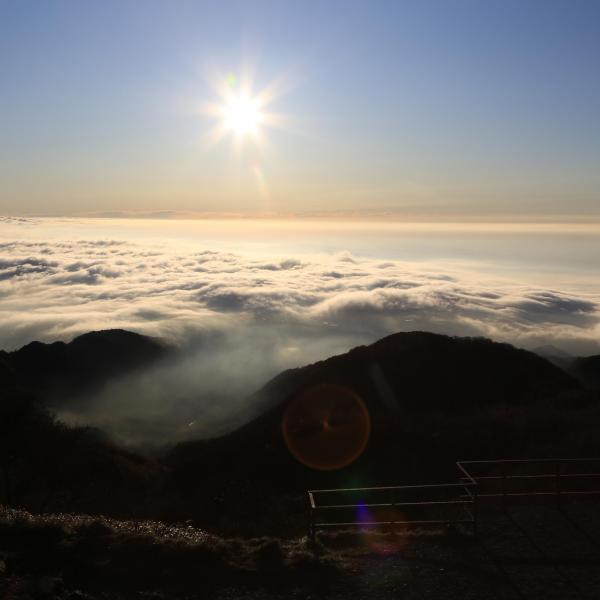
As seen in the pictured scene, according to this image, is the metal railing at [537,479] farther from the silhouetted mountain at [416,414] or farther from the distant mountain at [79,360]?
the distant mountain at [79,360]

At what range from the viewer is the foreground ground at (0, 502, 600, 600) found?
10461mm

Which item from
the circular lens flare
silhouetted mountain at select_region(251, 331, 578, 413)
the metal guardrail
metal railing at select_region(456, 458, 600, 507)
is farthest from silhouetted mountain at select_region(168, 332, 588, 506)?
metal railing at select_region(456, 458, 600, 507)

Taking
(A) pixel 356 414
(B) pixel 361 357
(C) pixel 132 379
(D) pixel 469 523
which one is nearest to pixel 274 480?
(A) pixel 356 414

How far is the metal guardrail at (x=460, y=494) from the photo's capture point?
13070mm

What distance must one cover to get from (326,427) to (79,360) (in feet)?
320

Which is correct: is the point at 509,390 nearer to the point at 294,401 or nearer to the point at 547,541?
the point at 294,401

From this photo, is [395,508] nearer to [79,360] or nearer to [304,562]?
[304,562]

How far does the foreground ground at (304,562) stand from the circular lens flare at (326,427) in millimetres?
21744

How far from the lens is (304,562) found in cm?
1153

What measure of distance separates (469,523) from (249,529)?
7226 mm

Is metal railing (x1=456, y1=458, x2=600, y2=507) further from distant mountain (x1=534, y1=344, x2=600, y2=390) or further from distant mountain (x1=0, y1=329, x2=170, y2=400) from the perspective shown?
distant mountain (x1=0, y1=329, x2=170, y2=400)

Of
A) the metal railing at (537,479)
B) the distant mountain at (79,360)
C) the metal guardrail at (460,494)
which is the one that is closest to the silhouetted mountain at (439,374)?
the metal guardrail at (460,494)

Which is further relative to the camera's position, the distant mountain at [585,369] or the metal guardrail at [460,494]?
the distant mountain at [585,369]

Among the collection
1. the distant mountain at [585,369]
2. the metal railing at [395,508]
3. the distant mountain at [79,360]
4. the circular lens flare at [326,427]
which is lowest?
the distant mountain at [79,360]
